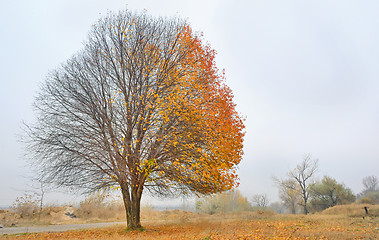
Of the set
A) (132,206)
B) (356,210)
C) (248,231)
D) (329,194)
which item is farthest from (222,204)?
(248,231)

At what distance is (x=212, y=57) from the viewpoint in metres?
15.5

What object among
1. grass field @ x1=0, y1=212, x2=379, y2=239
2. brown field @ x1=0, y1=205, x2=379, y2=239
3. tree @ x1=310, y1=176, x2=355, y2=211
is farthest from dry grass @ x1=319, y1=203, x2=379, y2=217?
tree @ x1=310, y1=176, x2=355, y2=211

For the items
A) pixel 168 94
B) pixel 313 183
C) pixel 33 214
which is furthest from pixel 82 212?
pixel 313 183

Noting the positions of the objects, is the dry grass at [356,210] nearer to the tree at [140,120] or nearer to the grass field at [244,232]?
the grass field at [244,232]

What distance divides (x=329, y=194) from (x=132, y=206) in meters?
32.5

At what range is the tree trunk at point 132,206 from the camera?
1320cm

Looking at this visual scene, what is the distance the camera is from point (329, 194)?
35.4m

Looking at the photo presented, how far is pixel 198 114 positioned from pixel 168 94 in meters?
2.13

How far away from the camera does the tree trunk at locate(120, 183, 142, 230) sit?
1320 cm

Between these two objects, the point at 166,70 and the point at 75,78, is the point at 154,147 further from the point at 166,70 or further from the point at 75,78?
the point at 75,78

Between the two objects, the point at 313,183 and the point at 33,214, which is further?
the point at 313,183

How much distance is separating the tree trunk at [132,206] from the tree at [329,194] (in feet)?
103

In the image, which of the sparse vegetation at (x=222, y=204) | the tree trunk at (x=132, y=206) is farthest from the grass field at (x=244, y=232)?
the sparse vegetation at (x=222, y=204)

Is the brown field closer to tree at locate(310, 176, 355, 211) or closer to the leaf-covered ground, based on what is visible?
the leaf-covered ground
